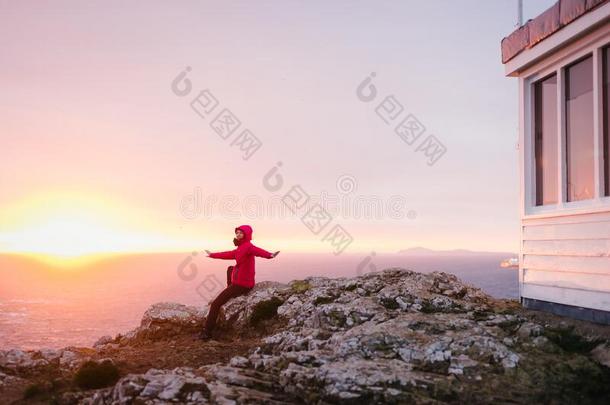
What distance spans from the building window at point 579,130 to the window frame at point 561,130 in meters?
0.09

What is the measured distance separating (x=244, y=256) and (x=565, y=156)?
23.8 feet

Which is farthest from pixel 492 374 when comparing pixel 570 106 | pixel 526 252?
pixel 570 106

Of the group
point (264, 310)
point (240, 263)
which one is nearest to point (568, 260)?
point (264, 310)

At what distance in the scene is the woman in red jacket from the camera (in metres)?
12.5

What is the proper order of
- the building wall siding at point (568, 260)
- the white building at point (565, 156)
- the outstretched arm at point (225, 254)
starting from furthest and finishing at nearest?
the outstretched arm at point (225, 254), the white building at point (565, 156), the building wall siding at point (568, 260)

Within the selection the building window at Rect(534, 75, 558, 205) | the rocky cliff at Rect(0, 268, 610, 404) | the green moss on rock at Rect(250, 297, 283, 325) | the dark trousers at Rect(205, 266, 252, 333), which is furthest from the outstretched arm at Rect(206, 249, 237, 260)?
the building window at Rect(534, 75, 558, 205)

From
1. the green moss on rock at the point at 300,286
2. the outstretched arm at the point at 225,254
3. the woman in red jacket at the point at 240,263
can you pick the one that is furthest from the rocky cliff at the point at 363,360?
the outstretched arm at the point at 225,254

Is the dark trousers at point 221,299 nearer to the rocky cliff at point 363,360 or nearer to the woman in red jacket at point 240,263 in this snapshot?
the woman in red jacket at point 240,263

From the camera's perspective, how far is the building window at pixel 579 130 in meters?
9.50

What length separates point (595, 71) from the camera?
9.21 metres

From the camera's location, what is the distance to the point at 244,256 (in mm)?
12547

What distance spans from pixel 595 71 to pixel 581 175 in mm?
1867

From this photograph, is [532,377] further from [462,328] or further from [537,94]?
[537,94]

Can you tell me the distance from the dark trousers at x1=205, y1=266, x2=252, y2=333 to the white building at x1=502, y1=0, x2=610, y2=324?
6463 mm
